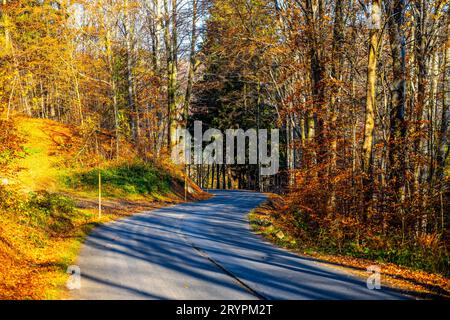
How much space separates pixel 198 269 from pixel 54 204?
8.84 metres

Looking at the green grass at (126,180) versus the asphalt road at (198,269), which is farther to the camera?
the green grass at (126,180)

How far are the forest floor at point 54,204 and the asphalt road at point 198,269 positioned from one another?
2.46 feet

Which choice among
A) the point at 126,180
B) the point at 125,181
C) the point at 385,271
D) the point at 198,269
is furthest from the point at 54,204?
the point at 126,180

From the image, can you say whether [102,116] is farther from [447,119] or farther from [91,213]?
[447,119]

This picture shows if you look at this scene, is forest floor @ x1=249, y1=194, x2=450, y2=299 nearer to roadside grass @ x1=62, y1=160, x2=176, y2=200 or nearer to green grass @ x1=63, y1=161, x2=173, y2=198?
roadside grass @ x1=62, y1=160, x2=176, y2=200

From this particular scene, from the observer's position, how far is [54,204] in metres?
15.8

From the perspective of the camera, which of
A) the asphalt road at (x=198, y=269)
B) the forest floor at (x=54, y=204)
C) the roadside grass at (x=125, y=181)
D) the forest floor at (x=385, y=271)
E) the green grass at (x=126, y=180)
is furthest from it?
the green grass at (x=126, y=180)

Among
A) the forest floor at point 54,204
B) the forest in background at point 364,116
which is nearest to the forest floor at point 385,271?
the forest in background at point 364,116

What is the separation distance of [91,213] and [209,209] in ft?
24.3

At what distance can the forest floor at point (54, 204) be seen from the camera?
8.83m

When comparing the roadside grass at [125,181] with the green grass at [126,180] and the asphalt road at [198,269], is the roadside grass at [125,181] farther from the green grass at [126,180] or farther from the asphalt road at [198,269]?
the asphalt road at [198,269]

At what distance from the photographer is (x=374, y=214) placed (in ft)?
42.8

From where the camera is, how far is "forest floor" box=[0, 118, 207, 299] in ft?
29.0
